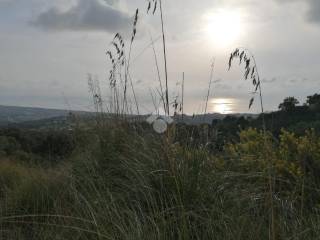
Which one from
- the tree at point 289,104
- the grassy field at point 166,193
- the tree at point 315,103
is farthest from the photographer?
the tree at point 315,103

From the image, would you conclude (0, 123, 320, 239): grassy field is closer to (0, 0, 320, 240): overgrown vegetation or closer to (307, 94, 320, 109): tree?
(0, 0, 320, 240): overgrown vegetation

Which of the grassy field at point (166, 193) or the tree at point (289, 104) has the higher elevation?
the tree at point (289, 104)

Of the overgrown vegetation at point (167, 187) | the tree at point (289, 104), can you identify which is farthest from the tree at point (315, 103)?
the overgrown vegetation at point (167, 187)

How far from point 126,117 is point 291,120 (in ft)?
10.1

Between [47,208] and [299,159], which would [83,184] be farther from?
[299,159]

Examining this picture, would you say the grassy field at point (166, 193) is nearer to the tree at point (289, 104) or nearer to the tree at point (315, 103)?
the tree at point (289, 104)

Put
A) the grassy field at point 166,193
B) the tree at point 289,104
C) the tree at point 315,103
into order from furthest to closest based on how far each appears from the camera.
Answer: the tree at point 315,103, the tree at point 289,104, the grassy field at point 166,193

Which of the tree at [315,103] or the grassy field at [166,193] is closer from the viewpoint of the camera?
the grassy field at [166,193]

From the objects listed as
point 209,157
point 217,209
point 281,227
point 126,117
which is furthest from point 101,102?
point 281,227

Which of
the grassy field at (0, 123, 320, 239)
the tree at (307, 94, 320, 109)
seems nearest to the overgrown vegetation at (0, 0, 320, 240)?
the grassy field at (0, 123, 320, 239)

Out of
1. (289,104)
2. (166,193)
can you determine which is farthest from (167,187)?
(289,104)

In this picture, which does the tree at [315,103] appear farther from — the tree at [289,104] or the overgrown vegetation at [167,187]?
the overgrown vegetation at [167,187]

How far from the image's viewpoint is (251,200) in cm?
399

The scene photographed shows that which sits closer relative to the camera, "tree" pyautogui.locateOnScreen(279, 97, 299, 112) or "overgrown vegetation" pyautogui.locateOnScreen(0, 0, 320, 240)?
"overgrown vegetation" pyautogui.locateOnScreen(0, 0, 320, 240)
